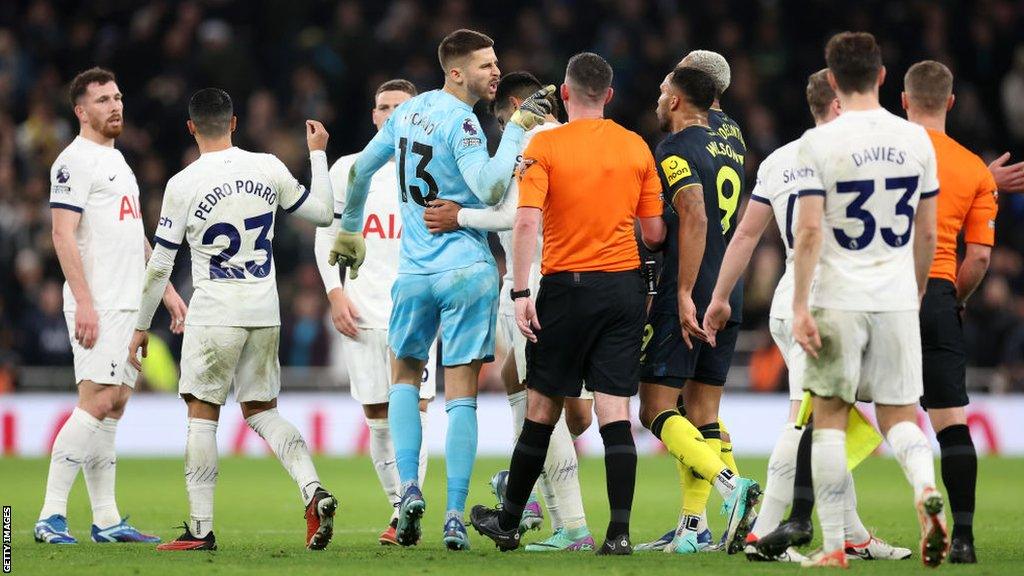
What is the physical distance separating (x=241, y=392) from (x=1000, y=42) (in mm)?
15304

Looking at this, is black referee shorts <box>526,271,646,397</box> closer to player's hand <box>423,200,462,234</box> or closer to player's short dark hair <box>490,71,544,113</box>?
player's hand <box>423,200,462,234</box>

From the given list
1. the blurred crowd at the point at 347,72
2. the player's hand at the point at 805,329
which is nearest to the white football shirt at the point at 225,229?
the player's hand at the point at 805,329

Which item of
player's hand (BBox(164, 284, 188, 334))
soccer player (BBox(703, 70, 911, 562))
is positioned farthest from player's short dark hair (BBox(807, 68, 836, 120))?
player's hand (BBox(164, 284, 188, 334))

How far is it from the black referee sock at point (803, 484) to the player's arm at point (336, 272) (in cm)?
327

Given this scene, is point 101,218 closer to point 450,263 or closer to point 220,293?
point 220,293

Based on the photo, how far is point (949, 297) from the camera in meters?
7.78

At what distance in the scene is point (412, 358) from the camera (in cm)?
850

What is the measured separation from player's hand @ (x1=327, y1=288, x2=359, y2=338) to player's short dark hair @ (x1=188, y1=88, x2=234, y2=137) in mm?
1505

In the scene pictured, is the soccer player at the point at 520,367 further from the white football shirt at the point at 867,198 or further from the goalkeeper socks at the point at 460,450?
the white football shirt at the point at 867,198

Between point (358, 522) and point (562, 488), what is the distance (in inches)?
91.3

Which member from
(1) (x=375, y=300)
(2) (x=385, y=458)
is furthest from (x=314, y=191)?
(2) (x=385, y=458)

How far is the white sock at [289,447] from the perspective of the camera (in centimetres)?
842

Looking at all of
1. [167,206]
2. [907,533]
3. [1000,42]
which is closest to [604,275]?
[167,206]

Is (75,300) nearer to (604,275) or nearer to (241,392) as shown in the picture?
(241,392)
